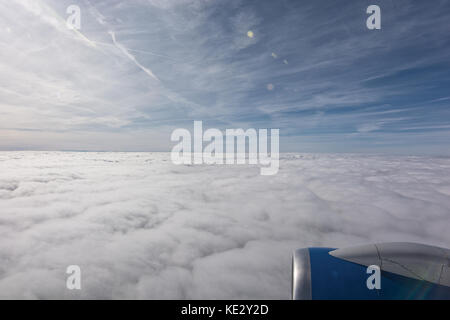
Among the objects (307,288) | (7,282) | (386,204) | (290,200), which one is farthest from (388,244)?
(386,204)

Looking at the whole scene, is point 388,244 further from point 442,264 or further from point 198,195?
point 198,195

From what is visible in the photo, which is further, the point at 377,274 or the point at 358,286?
the point at 377,274

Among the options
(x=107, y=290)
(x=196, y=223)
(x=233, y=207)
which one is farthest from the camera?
(x=233, y=207)

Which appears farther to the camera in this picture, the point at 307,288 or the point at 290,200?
the point at 290,200

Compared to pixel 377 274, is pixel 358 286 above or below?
below
